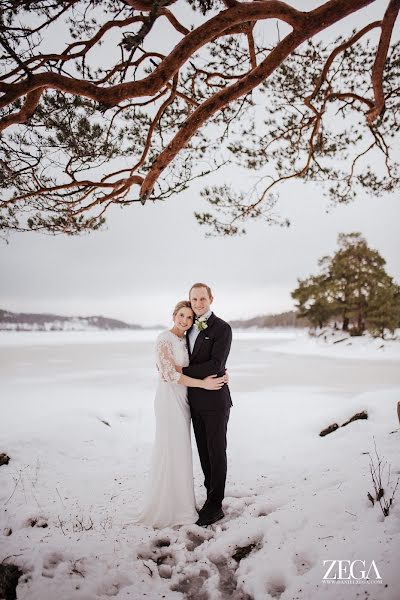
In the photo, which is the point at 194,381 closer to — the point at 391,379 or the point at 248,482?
the point at 248,482

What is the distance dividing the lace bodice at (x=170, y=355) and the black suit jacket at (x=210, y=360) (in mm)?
102

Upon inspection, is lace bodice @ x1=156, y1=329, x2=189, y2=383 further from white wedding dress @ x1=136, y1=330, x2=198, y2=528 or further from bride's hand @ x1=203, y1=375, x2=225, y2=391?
bride's hand @ x1=203, y1=375, x2=225, y2=391

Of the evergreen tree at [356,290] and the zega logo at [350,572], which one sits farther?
the evergreen tree at [356,290]

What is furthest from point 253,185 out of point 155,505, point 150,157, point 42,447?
point 42,447

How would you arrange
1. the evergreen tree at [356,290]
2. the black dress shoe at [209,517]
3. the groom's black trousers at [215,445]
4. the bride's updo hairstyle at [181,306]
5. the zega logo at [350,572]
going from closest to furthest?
1. the zega logo at [350,572]
2. the black dress shoe at [209,517]
3. the groom's black trousers at [215,445]
4. the bride's updo hairstyle at [181,306]
5. the evergreen tree at [356,290]

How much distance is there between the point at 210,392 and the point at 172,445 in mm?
658

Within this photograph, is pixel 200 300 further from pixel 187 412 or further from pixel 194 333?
pixel 187 412

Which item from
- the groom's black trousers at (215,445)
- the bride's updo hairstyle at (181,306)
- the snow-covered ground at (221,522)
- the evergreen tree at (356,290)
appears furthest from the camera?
the evergreen tree at (356,290)

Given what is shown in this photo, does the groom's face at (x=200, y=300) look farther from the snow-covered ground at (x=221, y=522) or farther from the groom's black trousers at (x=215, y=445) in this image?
the snow-covered ground at (x=221, y=522)

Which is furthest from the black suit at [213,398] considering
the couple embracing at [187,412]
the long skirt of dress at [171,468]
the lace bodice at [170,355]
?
the long skirt of dress at [171,468]

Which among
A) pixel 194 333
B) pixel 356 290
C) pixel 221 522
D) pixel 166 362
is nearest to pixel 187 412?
pixel 166 362

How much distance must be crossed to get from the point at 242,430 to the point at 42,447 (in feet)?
12.1

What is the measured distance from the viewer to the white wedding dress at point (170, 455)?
3.30 metres

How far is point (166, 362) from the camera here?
3.31m
